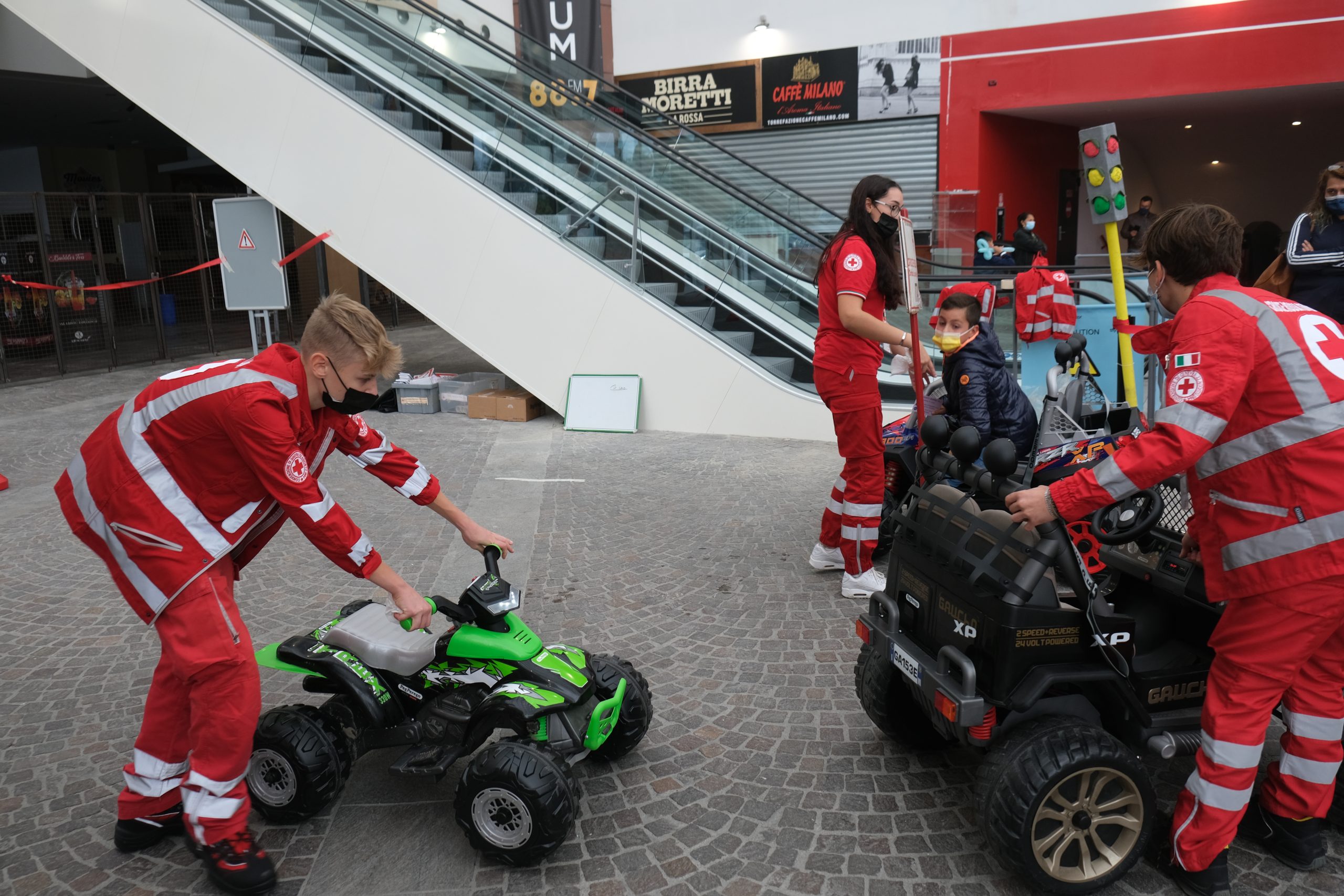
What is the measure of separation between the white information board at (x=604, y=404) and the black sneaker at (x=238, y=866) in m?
6.50

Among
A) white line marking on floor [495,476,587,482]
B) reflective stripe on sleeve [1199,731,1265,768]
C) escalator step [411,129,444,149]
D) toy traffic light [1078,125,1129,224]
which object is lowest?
white line marking on floor [495,476,587,482]

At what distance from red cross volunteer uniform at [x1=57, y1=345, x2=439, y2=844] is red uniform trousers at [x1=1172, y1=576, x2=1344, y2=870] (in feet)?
8.18

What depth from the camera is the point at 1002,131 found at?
52.0ft

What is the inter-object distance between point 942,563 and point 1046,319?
564 cm

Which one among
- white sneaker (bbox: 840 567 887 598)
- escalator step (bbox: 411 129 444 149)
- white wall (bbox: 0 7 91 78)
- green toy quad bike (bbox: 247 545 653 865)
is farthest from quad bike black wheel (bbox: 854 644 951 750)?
white wall (bbox: 0 7 91 78)

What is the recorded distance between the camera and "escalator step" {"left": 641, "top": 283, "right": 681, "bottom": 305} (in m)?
9.33

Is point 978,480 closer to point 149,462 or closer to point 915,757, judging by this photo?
point 915,757

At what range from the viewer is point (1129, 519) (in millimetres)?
2855

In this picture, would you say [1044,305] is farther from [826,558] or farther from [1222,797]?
[1222,797]

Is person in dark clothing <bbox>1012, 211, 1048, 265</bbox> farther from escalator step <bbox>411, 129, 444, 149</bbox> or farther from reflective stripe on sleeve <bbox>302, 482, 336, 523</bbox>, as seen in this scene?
reflective stripe on sleeve <bbox>302, 482, 336, 523</bbox>

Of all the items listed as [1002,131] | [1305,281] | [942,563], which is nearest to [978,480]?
[942,563]

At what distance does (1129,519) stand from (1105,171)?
9.33 ft

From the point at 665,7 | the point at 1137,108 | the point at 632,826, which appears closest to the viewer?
Result: the point at 632,826

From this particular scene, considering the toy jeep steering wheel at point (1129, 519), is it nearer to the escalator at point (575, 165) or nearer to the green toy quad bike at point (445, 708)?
the green toy quad bike at point (445, 708)
